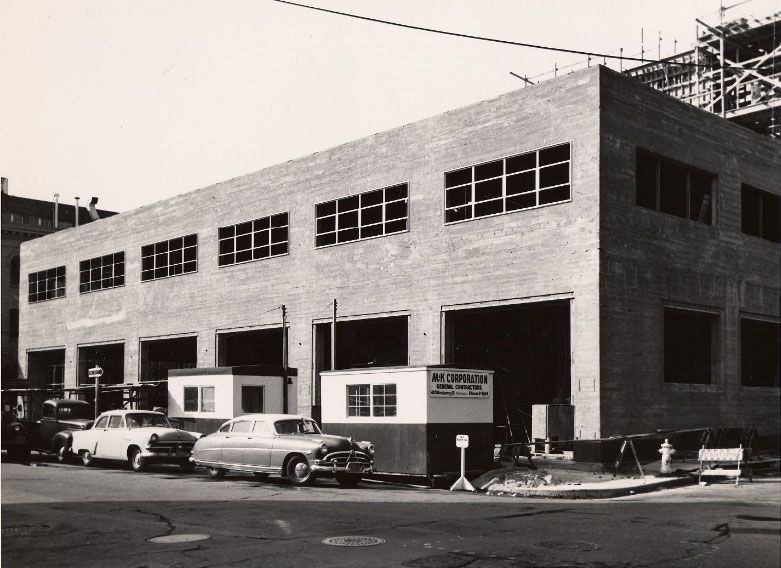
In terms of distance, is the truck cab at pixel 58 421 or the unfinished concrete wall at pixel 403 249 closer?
the unfinished concrete wall at pixel 403 249

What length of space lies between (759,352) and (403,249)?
1182cm

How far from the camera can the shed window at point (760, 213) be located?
27.7m

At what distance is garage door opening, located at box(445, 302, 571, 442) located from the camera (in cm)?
3141

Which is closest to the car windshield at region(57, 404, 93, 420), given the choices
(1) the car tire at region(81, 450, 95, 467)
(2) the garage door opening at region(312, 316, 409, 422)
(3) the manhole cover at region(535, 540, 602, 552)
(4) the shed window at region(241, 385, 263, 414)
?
(1) the car tire at region(81, 450, 95, 467)

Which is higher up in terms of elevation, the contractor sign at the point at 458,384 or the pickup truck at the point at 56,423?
the contractor sign at the point at 458,384

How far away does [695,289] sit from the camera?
2586cm

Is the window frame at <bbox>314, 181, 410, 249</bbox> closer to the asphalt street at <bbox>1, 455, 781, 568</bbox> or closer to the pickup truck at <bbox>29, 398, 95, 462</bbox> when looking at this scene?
the pickup truck at <bbox>29, 398, 95, 462</bbox>

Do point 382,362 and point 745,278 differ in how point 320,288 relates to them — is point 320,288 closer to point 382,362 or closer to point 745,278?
point 382,362

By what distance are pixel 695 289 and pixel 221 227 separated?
1926 cm

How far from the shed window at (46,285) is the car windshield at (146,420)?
958 inches

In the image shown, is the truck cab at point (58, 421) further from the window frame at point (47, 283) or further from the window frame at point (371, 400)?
the window frame at point (47, 283)

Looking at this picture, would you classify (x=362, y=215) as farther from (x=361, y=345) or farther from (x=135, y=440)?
(x=135, y=440)

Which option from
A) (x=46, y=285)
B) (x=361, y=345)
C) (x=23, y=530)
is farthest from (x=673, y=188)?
(x=46, y=285)

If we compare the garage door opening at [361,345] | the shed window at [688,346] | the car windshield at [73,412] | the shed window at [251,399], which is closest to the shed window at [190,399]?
the shed window at [251,399]
